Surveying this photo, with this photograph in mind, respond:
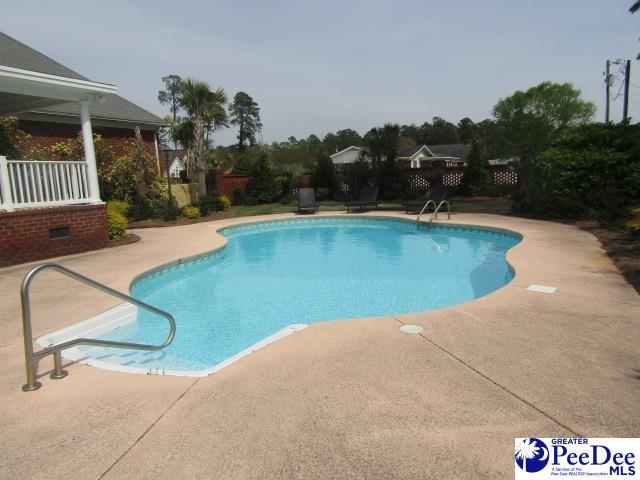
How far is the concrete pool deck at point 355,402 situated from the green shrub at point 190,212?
36.1 ft

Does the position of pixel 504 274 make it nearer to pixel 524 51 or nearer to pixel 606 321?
pixel 606 321

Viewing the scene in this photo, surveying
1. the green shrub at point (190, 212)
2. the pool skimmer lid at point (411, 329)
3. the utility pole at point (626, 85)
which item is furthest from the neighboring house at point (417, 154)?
the pool skimmer lid at point (411, 329)

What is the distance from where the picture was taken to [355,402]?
8.91ft

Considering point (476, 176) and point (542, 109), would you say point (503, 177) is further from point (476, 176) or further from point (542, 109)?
point (542, 109)

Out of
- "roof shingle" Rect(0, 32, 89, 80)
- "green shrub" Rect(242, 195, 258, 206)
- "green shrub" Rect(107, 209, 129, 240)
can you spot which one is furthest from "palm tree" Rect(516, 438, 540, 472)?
"green shrub" Rect(242, 195, 258, 206)

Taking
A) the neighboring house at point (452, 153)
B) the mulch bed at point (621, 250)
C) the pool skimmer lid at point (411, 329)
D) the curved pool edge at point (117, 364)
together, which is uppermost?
the neighboring house at point (452, 153)

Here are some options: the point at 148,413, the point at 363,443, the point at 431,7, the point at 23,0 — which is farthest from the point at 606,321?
the point at 23,0

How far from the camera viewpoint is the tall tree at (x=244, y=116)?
204 ft

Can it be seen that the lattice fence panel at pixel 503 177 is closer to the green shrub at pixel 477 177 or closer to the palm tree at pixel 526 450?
the green shrub at pixel 477 177

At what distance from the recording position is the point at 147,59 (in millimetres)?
17141

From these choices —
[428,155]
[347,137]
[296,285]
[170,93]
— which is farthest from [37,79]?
[347,137]

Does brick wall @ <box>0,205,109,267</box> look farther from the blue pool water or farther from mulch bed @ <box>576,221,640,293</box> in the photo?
mulch bed @ <box>576,221,640,293</box>

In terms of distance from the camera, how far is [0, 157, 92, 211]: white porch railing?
25.9 feet

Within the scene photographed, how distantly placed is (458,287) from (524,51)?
1352 cm
